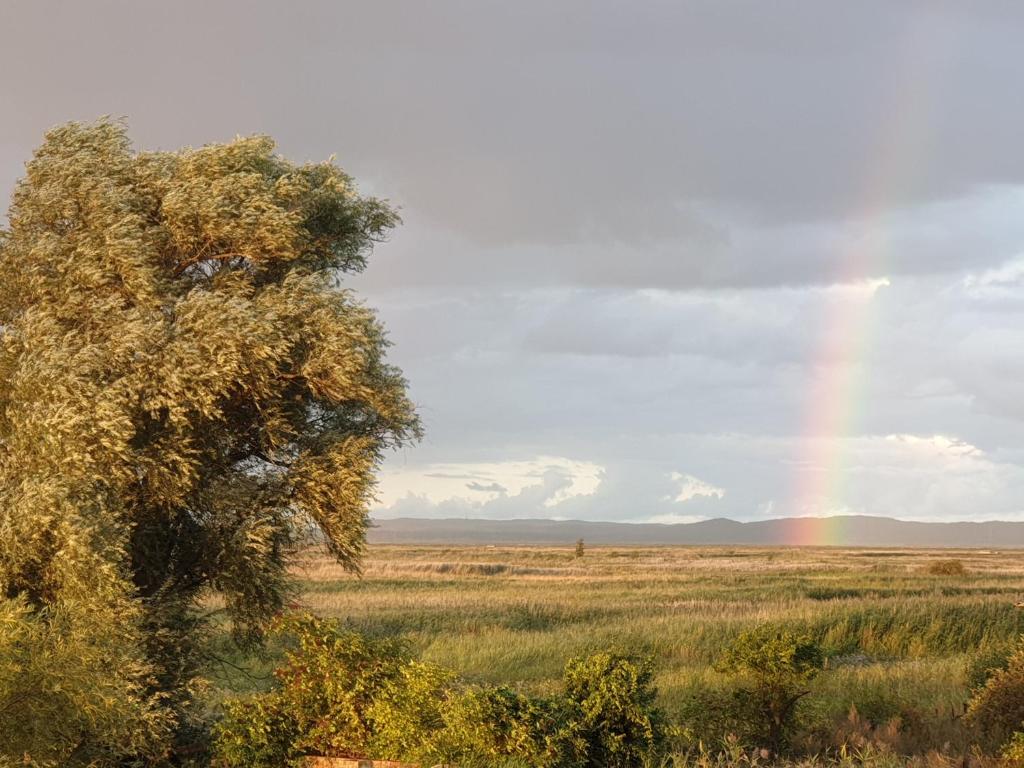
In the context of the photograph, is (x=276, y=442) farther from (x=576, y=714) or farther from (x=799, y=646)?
(x=799, y=646)

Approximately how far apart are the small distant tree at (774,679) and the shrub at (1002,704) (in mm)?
2252

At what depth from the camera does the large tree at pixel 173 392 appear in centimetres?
1471

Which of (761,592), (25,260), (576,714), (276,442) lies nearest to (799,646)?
(576,714)

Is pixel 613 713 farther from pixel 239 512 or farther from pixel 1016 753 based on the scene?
pixel 239 512

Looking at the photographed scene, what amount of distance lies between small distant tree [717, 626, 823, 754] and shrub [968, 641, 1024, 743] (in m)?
2.25

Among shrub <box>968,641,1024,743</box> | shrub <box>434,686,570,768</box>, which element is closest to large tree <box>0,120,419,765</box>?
shrub <box>434,686,570,768</box>

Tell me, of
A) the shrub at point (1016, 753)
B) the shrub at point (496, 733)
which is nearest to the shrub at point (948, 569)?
the shrub at point (1016, 753)

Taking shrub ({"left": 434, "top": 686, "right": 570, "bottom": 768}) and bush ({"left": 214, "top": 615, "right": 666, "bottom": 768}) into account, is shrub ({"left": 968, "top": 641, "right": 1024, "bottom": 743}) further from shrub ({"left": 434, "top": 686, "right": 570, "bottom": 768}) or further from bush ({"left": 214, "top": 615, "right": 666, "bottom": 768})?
shrub ({"left": 434, "top": 686, "right": 570, "bottom": 768})

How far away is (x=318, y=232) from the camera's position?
18.6 m

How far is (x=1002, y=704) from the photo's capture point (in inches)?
572

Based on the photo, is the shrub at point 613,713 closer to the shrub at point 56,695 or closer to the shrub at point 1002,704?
the shrub at point 56,695

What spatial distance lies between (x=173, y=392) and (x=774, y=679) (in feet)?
31.4

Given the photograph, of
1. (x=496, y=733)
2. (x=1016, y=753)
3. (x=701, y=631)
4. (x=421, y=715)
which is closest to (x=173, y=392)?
(x=421, y=715)

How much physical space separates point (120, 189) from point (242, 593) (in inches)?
263
